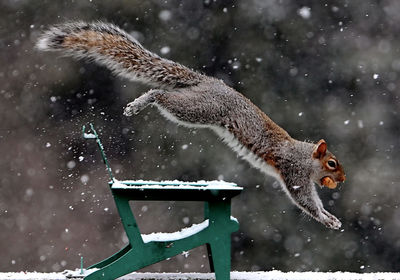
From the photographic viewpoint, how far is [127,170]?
18.9 feet

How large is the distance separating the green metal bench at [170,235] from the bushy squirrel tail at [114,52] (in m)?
0.44

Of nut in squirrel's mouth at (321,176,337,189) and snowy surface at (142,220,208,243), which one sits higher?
snowy surface at (142,220,208,243)

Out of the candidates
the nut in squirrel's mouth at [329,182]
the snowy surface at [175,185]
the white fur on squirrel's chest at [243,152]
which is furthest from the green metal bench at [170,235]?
the nut in squirrel's mouth at [329,182]

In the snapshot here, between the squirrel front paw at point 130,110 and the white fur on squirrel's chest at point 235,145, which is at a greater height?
the squirrel front paw at point 130,110

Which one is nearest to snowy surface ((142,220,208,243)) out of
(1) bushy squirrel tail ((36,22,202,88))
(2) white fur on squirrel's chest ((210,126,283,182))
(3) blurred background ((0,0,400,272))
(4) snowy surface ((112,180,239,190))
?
(4) snowy surface ((112,180,239,190))

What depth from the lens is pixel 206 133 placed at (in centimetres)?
567

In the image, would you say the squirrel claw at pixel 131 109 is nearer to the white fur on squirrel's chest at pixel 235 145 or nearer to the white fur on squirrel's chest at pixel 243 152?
the white fur on squirrel's chest at pixel 235 145

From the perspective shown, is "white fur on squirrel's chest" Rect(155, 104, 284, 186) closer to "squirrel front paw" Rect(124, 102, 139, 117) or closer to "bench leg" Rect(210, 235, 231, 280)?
"squirrel front paw" Rect(124, 102, 139, 117)

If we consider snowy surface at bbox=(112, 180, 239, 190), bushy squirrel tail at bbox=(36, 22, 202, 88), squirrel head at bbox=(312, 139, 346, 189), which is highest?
bushy squirrel tail at bbox=(36, 22, 202, 88)

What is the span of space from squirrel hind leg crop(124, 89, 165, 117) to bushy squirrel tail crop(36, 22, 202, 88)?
10 centimetres

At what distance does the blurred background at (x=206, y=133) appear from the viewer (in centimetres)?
581

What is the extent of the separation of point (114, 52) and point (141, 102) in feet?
0.83

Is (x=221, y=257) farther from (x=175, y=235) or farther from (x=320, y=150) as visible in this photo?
(x=320, y=150)

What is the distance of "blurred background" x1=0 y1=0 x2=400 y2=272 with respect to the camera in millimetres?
5809
